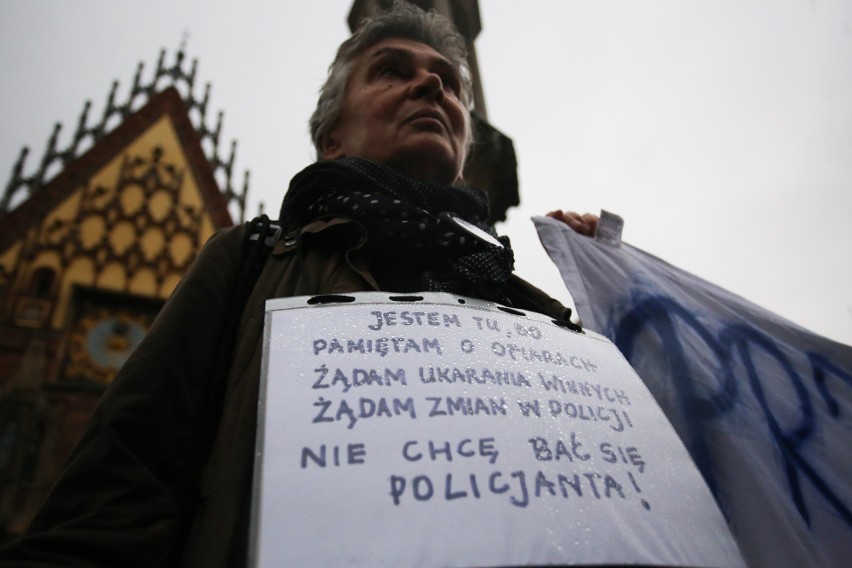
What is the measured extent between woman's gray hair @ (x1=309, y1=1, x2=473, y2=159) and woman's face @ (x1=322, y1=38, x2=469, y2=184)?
1.0 inches

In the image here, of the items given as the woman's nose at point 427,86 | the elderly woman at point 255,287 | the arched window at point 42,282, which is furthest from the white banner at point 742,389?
the arched window at point 42,282

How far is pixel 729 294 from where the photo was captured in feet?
5.68

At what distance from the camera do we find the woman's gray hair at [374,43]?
175 cm

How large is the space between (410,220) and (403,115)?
49cm

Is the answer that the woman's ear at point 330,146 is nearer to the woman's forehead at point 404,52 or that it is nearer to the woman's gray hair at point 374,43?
the woman's gray hair at point 374,43

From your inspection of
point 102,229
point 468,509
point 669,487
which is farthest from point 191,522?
point 102,229

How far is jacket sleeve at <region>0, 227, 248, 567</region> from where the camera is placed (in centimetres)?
67

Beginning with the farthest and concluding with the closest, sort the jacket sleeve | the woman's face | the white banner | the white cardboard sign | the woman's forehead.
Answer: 1. the woman's forehead
2. the woman's face
3. the white banner
4. the jacket sleeve
5. the white cardboard sign

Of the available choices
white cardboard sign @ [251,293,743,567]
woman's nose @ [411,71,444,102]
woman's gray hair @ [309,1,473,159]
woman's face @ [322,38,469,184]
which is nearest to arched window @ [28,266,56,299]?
woman's gray hair @ [309,1,473,159]

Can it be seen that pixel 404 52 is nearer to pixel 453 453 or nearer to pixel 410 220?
pixel 410 220

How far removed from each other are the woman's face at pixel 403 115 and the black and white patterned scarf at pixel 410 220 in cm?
17

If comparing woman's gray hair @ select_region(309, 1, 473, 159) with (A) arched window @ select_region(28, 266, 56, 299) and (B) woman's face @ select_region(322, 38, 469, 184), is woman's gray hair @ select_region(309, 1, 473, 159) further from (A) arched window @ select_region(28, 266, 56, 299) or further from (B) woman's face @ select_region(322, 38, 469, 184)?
(A) arched window @ select_region(28, 266, 56, 299)

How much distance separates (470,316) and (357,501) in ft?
1.26

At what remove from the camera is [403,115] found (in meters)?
1.53
